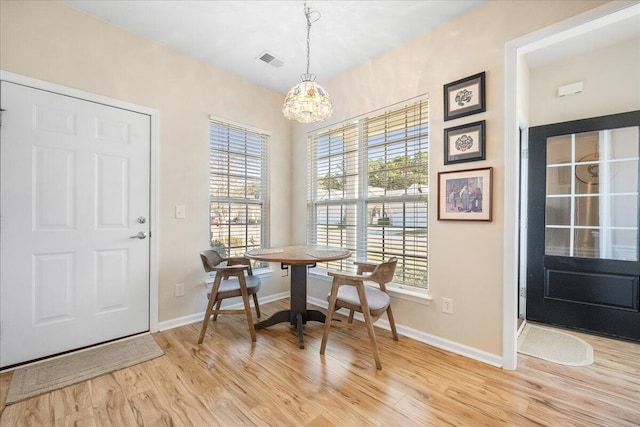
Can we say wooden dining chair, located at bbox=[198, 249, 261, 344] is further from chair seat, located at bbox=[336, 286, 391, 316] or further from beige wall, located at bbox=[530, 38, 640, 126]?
beige wall, located at bbox=[530, 38, 640, 126]

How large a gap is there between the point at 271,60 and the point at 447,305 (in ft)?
9.57

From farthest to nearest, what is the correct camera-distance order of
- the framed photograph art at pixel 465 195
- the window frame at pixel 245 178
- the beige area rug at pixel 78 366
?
the window frame at pixel 245 178
the framed photograph art at pixel 465 195
the beige area rug at pixel 78 366

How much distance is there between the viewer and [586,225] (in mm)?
2600

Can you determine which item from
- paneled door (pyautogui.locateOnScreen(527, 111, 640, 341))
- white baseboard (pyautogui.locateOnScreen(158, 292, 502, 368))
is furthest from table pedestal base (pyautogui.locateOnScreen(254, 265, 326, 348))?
paneled door (pyautogui.locateOnScreen(527, 111, 640, 341))

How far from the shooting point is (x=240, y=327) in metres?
2.66

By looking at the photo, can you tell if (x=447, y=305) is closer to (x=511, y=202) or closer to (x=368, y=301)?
(x=368, y=301)

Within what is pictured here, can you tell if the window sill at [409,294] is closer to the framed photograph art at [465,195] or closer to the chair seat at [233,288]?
the framed photograph art at [465,195]

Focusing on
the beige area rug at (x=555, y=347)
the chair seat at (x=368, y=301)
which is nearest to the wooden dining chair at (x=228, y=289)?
the chair seat at (x=368, y=301)

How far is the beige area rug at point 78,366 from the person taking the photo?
1.74m

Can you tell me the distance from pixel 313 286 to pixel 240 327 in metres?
1.06

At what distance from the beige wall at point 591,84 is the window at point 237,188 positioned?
3.12 meters

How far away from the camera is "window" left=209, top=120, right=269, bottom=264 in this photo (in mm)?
3047

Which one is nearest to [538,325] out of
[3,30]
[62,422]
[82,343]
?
[62,422]

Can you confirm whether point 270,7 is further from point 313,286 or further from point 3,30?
point 313,286
